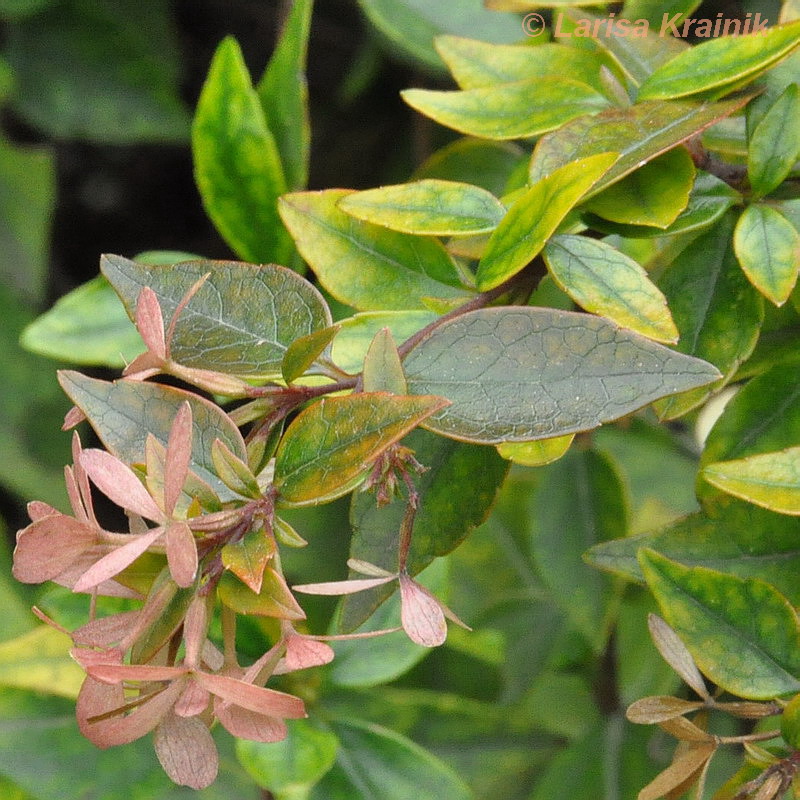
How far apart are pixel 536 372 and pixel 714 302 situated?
0.12 meters

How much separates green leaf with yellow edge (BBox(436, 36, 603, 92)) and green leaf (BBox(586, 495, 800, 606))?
8.4 inches

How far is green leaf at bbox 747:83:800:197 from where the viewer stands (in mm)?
404

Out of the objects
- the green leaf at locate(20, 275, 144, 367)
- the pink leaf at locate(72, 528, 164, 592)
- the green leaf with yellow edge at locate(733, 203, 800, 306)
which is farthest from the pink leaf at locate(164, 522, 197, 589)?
the green leaf at locate(20, 275, 144, 367)

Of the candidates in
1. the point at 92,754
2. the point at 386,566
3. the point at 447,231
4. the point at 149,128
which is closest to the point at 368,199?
the point at 447,231

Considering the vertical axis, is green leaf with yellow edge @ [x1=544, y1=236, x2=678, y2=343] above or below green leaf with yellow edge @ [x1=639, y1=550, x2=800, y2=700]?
above

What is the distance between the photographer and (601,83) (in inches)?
18.5

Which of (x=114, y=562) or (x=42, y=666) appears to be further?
(x=42, y=666)

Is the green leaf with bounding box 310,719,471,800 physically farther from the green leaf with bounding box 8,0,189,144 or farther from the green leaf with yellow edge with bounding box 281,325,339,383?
the green leaf with bounding box 8,0,189,144

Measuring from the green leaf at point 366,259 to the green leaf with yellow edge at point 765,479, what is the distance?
14 centimetres

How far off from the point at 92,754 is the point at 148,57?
39.1 inches

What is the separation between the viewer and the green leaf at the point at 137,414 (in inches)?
13.8

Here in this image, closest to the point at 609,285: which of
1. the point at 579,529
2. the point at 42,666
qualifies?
the point at 579,529

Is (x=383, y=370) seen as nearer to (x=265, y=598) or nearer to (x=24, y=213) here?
(x=265, y=598)

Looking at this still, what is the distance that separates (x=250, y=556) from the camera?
31 cm
